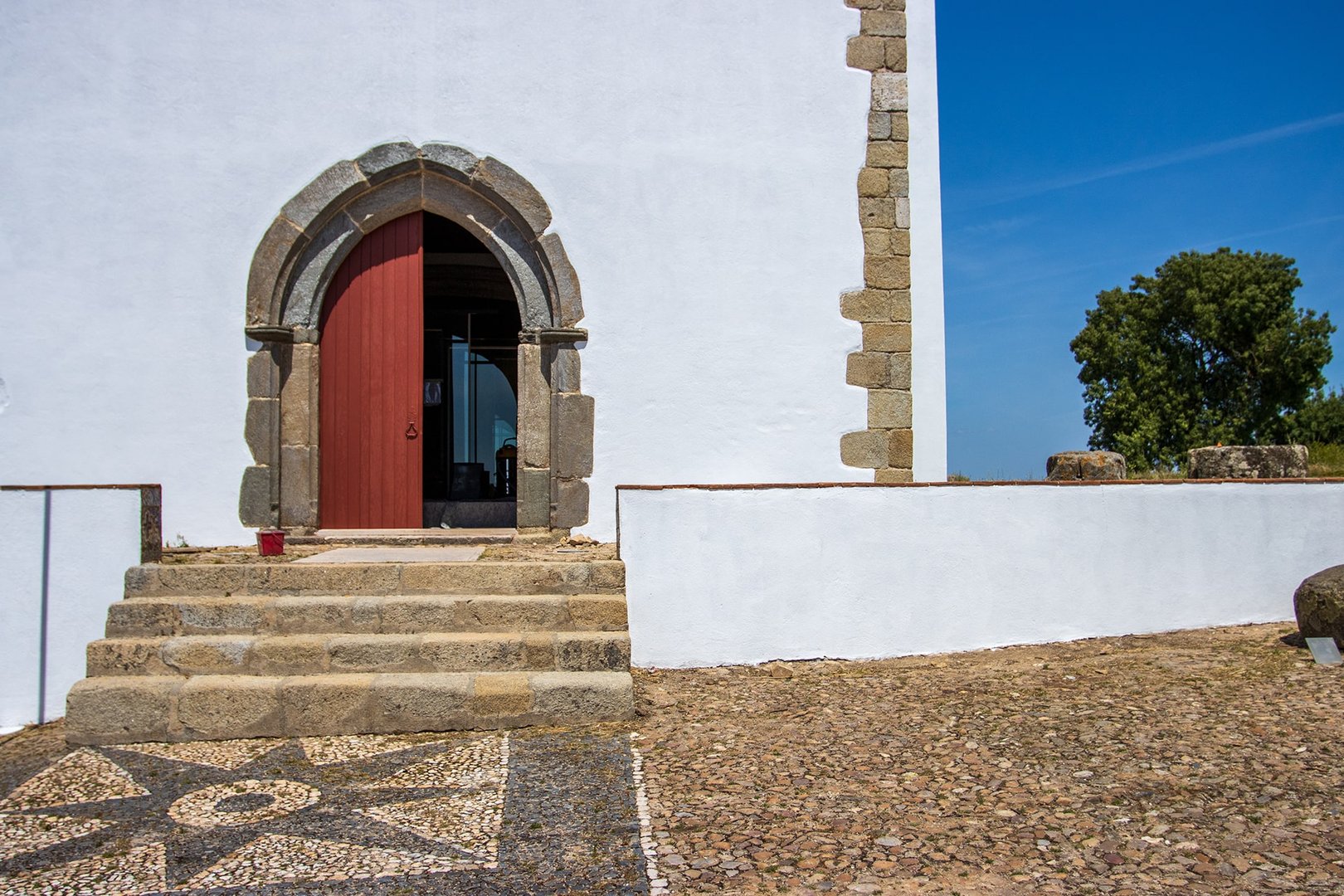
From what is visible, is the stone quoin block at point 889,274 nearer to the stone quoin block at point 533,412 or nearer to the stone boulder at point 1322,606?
the stone quoin block at point 533,412

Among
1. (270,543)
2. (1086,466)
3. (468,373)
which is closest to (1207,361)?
(1086,466)

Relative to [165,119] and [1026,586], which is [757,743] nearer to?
[1026,586]

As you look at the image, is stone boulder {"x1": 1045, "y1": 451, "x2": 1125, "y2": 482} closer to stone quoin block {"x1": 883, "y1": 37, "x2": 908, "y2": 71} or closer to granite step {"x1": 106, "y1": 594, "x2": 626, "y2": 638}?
stone quoin block {"x1": 883, "y1": 37, "x2": 908, "y2": 71}

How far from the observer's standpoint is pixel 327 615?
467 centimetres

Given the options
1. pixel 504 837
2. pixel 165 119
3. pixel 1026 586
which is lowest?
pixel 504 837

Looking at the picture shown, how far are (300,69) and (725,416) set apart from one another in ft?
11.7

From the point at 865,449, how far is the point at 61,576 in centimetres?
466

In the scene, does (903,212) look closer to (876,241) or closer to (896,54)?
(876,241)

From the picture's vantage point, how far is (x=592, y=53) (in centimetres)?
656

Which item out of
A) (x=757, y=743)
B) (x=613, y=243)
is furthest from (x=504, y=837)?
(x=613, y=243)

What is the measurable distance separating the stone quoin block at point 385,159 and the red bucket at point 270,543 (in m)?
2.42

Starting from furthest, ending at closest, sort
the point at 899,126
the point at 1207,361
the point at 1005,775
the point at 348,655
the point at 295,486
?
the point at 1207,361 < the point at 899,126 < the point at 295,486 < the point at 348,655 < the point at 1005,775

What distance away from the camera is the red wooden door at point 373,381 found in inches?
259

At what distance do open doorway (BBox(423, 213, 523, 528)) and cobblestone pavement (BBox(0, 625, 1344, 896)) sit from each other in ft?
18.4
